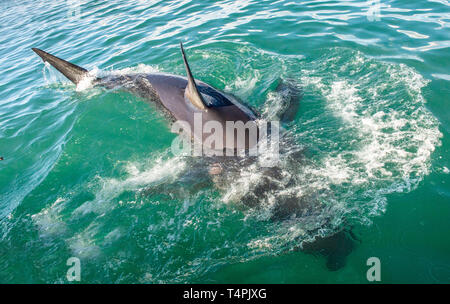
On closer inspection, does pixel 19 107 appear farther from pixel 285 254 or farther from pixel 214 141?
pixel 285 254

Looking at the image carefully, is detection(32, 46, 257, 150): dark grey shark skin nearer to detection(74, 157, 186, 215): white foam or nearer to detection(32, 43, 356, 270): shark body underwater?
detection(32, 43, 356, 270): shark body underwater

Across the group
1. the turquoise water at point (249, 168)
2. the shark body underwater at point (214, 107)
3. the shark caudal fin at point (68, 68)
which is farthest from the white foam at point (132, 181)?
the shark caudal fin at point (68, 68)

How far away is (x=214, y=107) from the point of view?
622 centimetres

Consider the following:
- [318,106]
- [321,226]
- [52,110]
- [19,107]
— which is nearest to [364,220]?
[321,226]

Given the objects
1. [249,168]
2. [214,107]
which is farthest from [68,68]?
[249,168]

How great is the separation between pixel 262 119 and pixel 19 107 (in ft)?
25.5

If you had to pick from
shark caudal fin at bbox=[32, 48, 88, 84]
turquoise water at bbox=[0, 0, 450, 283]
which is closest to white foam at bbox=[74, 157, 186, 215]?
turquoise water at bbox=[0, 0, 450, 283]

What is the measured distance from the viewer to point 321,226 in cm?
473

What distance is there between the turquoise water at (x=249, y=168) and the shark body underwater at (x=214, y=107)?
0.56 ft

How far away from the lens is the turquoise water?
15.1 ft

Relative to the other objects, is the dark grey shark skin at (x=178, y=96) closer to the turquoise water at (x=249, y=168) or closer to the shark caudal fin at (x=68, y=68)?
the shark caudal fin at (x=68, y=68)

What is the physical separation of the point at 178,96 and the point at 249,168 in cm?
254

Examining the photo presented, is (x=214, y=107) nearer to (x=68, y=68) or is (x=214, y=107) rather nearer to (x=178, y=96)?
(x=178, y=96)

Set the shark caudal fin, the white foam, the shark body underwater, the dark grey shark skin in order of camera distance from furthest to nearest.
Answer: the shark caudal fin → the dark grey shark skin → the white foam → the shark body underwater
